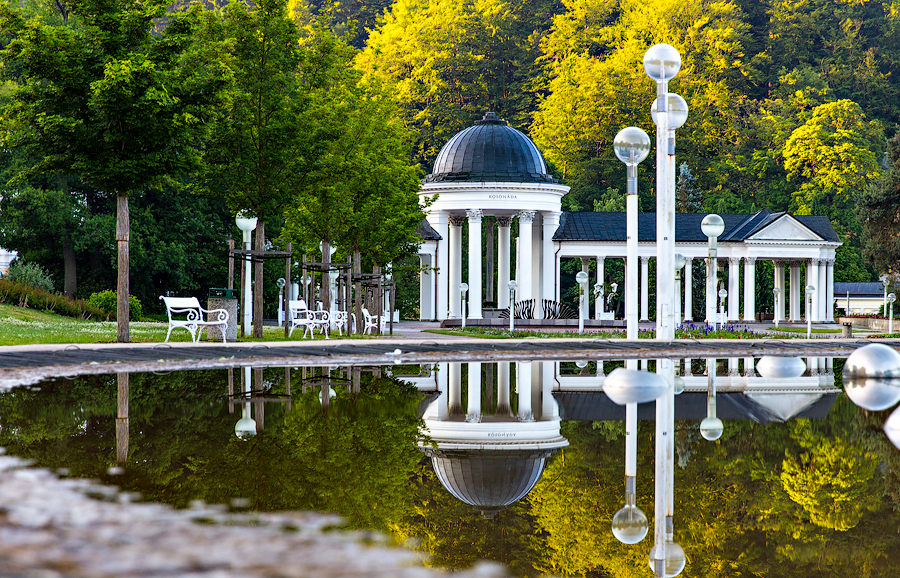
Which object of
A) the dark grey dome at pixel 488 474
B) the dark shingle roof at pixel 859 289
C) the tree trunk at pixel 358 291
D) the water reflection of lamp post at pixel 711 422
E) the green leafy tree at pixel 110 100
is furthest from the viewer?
the dark shingle roof at pixel 859 289

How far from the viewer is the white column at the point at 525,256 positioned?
50.5 m

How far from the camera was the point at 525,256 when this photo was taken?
169 ft

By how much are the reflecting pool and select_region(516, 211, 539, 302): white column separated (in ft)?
119

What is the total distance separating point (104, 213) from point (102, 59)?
29062 mm

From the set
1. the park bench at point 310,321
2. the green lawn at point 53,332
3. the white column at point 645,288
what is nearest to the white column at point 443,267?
the white column at point 645,288

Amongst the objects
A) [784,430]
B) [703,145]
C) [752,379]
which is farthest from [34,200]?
[703,145]

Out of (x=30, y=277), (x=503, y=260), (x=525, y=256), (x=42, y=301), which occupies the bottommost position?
(x=42, y=301)

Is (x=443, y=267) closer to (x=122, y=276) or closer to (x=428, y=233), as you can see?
(x=428, y=233)

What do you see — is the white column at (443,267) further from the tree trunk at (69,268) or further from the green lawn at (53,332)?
the green lawn at (53,332)

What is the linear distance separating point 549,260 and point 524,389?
39.0 metres

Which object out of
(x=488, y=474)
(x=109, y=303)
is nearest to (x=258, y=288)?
(x=109, y=303)

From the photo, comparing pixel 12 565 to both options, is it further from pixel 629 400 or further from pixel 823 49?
pixel 823 49

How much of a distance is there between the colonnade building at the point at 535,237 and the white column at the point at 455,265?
5 centimetres

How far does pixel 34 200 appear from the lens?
4319 cm
